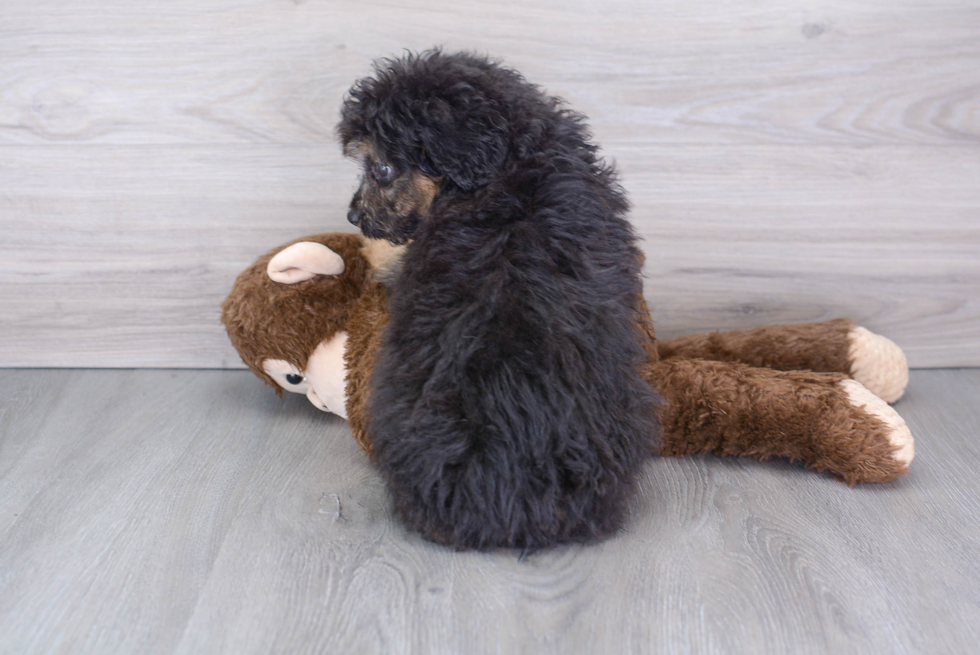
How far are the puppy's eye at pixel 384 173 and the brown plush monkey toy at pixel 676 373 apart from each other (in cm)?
12

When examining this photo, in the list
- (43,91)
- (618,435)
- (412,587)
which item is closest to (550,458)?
(618,435)

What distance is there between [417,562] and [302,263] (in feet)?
1.53

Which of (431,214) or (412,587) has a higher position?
(431,214)

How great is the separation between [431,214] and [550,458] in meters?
0.31

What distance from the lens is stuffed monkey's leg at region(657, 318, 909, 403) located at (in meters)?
1.23

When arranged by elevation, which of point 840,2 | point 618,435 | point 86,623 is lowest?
point 86,623

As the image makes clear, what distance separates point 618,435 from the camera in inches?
33.9

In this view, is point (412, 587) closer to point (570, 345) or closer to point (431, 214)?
point (570, 345)

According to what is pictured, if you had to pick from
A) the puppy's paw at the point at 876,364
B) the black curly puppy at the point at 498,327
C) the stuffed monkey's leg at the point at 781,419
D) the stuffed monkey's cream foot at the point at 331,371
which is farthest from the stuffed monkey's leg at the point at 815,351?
the stuffed monkey's cream foot at the point at 331,371

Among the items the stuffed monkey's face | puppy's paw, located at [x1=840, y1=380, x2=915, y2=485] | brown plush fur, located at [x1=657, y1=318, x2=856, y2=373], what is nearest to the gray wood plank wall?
brown plush fur, located at [x1=657, y1=318, x2=856, y2=373]

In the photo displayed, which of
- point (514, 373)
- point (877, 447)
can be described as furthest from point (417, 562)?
point (877, 447)

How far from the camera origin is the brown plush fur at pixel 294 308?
3.64ft

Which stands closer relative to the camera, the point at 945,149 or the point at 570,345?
the point at 570,345

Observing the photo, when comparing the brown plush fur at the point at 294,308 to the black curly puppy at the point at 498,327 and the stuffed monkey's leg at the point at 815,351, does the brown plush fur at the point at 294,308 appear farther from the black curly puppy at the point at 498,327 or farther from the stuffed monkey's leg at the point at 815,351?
the stuffed monkey's leg at the point at 815,351
